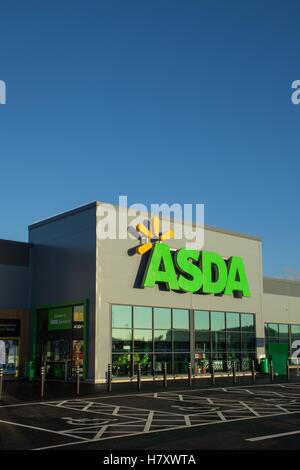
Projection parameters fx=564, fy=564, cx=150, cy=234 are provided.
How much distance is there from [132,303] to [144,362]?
124 inches

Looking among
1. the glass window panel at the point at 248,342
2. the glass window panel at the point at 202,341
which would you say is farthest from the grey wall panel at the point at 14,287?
the glass window panel at the point at 248,342

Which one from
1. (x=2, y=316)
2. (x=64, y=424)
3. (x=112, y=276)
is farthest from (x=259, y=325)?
(x=64, y=424)

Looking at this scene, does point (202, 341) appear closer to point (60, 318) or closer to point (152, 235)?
point (152, 235)

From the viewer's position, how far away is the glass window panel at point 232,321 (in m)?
34.5

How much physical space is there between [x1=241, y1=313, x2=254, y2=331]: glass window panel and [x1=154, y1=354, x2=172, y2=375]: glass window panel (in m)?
6.84

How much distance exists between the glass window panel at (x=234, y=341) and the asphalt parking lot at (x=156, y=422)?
12.8m

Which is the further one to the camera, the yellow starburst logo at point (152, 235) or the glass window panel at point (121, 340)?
the yellow starburst logo at point (152, 235)

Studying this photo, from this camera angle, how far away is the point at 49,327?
31016mm

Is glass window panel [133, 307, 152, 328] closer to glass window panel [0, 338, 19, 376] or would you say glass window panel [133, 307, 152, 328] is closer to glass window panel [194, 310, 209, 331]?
glass window panel [194, 310, 209, 331]

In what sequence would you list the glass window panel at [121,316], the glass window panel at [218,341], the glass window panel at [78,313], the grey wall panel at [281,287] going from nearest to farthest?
the glass window panel at [121,316] < the glass window panel at [78,313] < the glass window panel at [218,341] < the grey wall panel at [281,287]

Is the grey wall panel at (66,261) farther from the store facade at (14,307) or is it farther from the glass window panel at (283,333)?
the glass window panel at (283,333)

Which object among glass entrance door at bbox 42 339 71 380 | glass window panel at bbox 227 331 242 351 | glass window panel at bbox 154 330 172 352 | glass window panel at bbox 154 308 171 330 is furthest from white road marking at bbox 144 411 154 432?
glass window panel at bbox 227 331 242 351

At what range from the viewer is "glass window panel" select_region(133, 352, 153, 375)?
29.0 m

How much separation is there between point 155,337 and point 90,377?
180 inches
